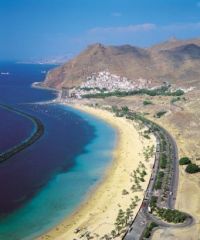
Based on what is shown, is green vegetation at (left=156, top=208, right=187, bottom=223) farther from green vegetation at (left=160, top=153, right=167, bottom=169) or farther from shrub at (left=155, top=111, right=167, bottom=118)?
shrub at (left=155, top=111, right=167, bottom=118)

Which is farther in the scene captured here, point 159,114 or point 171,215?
point 159,114

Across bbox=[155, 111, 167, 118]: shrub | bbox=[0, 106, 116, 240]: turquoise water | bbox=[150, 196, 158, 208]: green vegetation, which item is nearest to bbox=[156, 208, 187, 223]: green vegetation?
bbox=[150, 196, 158, 208]: green vegetation

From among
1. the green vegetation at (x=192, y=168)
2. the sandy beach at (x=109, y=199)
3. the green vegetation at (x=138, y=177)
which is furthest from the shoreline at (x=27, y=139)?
the green vegetation at (x=192, y=168)

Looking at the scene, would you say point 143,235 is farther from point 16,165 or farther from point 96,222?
point 16,165

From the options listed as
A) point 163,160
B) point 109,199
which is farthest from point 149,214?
point 163,160

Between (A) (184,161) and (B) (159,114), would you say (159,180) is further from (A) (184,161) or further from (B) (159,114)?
(B) (159,114)
